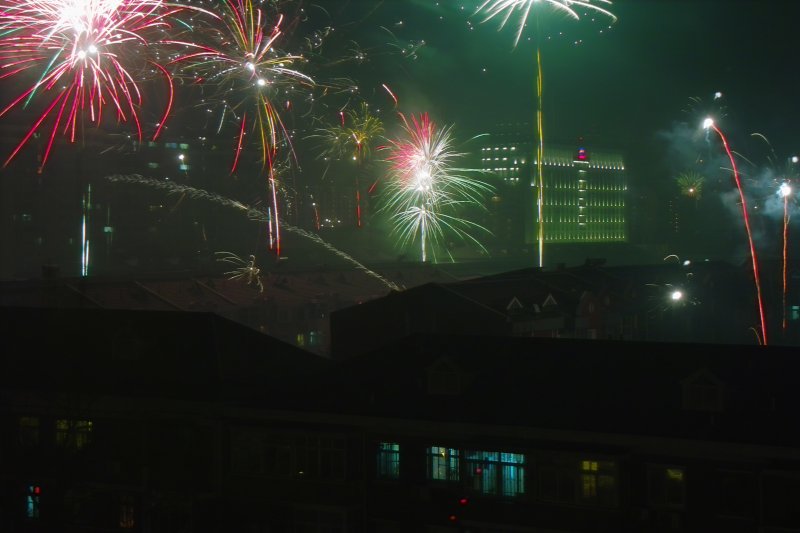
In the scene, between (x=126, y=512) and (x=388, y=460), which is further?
(x=126, y=512)

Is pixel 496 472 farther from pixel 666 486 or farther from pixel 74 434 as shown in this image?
pixel 74 434

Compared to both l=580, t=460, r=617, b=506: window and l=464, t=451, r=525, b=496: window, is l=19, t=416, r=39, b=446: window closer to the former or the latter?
l=464, t=451, r=525, b=496: window

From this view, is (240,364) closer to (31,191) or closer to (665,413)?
(665,413)

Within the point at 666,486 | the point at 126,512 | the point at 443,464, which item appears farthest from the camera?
the point at 126,512

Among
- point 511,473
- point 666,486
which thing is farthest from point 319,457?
point 666,486

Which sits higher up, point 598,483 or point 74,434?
point 74,434

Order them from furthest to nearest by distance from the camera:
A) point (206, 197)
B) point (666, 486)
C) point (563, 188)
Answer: point (563, 188), point (206, 197), point (666, 486)

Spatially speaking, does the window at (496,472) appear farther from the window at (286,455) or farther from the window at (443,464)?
the window at (286,455)

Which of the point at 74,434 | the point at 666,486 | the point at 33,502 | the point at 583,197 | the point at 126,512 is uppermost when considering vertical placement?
the point at 583,197
